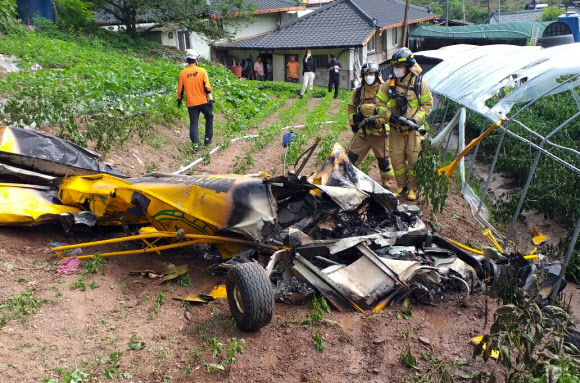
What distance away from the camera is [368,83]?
812 cm

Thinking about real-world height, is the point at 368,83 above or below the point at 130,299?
above

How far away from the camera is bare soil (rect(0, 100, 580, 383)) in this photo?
3.73 metres

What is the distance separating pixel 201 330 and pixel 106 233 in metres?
2.77

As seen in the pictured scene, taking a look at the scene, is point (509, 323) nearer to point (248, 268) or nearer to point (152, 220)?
point (248, 268)

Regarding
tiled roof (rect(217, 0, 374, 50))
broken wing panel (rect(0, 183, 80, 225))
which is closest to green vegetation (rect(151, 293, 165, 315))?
broken wing panel (rect(0, 183, 80, 225))

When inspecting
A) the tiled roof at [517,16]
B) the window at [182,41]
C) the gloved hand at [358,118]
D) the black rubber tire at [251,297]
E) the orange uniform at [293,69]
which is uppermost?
the tiled roof at [517,16]

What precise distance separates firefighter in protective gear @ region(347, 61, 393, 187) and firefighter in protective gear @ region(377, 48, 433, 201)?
0.18m

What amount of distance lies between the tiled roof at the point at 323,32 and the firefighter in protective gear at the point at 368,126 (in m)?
17.7

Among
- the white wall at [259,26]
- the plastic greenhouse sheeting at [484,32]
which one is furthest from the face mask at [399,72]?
the plastic greenhouse sheeting at [484,32]

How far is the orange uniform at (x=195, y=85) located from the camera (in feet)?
32.3

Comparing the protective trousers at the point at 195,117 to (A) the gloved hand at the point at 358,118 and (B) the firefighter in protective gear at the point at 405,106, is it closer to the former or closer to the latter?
(A) the gloved hand at the point at 358,118

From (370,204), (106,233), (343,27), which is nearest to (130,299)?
(106,233)

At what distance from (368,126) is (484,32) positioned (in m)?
25.4

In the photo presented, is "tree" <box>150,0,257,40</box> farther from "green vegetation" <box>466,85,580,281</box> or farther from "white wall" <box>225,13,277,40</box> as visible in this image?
"green vegetation" <box>466,85,580,281</box>
